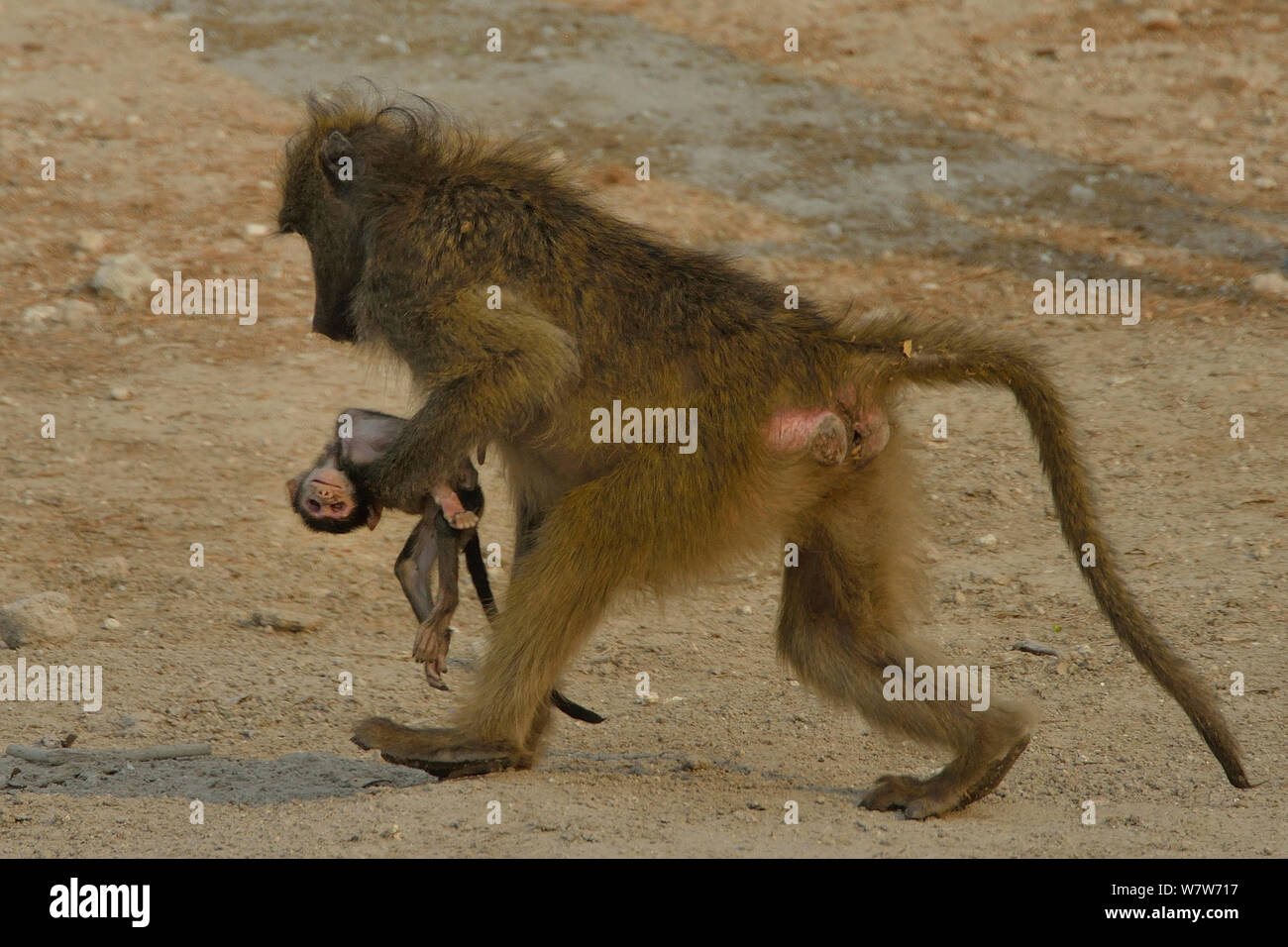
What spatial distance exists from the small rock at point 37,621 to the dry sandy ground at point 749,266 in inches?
2.4

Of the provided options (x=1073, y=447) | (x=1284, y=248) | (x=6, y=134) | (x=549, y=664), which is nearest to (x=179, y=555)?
(x=549, y=664)

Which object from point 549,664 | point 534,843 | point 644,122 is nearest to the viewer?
point 534,843

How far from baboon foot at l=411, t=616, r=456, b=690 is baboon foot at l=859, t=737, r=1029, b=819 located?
1.29 meters

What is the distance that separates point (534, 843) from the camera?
3.91m

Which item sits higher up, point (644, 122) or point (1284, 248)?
point (644, 122)

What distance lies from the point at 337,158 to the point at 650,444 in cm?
133

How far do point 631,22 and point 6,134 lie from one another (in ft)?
14.5

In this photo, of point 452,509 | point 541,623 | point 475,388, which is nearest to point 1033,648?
point 541,623

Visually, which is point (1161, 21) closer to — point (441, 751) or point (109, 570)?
point (109, 570)

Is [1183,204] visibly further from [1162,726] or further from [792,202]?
[1162,726]

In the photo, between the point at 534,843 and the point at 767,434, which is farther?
the point at 767,434

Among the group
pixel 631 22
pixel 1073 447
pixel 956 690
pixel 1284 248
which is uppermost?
pixel 631 22

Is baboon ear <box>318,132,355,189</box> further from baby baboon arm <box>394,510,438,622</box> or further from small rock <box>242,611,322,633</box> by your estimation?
small rock <box>242,611,322,633</box>

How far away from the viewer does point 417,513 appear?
15.1 feet
